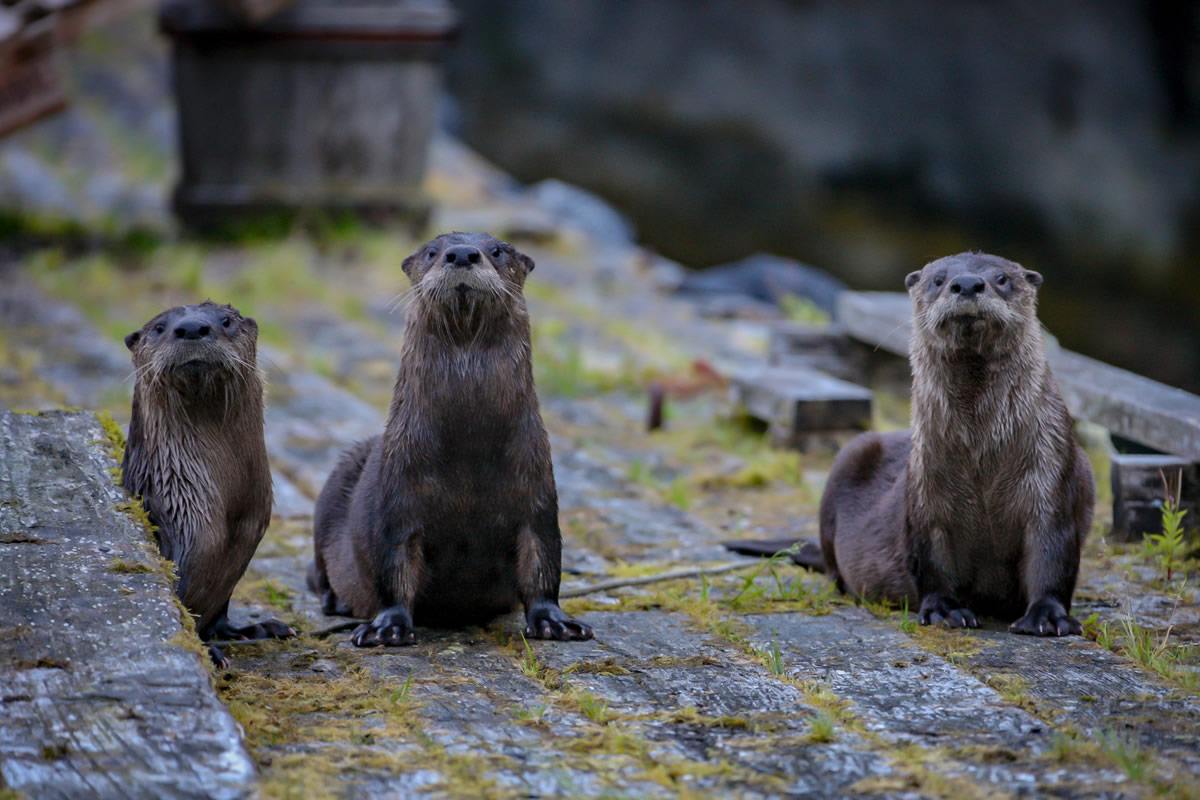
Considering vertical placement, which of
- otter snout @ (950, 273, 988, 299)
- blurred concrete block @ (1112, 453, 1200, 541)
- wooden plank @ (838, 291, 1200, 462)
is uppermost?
otter snout @ (950, 273, 988, 299)

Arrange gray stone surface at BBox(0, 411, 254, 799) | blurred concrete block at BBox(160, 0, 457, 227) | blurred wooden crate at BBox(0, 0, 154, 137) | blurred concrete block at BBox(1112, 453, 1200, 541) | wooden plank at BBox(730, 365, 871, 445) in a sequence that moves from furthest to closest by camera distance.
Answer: blurred concrete block at BBox(160, 0, 457, 227), blurred wooden crate at BBox(0, 0, 154, 137), wooden plank at BBox(730, 365, 871, 445), blurred concrete block at BBox(1112, 453, 1200, 541), gray stone surface at BBox(0, 411, 254, 799)

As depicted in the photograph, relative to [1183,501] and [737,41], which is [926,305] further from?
[737,41]

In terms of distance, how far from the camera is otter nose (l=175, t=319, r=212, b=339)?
3176 mm

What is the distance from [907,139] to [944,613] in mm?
14913

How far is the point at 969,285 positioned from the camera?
3447mm

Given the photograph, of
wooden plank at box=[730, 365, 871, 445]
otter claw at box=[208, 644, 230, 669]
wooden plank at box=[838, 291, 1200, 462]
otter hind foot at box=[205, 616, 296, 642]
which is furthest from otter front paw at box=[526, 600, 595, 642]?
wooden plank at box=[730, 365, 871, 445]

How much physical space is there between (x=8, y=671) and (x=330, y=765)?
0.57 metres

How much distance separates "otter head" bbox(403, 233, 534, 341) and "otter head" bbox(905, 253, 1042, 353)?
99 cm

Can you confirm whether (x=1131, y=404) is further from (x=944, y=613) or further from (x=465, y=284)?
(x=465, y=284)

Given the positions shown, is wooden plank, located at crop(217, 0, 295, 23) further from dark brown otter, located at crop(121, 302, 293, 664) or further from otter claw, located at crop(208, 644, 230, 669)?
otter claw, located at crop(208, 644, 230, 669)

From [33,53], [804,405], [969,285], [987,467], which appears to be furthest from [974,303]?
[33,53]

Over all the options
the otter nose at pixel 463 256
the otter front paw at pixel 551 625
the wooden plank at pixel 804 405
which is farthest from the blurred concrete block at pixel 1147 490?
the otter nose at pixel 463 256

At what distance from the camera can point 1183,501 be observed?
416 centimetres

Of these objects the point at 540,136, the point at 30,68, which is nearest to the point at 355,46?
the point at 30,68
